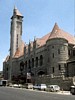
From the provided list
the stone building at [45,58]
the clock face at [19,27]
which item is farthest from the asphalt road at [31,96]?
the clock face at [19,27]

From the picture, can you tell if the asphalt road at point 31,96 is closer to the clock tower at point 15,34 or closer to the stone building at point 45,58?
the stone building at point 45,58

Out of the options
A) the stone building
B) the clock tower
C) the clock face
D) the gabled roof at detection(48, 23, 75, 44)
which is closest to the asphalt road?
the stone building

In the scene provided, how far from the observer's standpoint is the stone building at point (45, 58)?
6994 centimetres

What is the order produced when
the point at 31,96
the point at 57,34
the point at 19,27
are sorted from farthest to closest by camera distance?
the point at 19,27, the point at 57,34, the point at 31,96

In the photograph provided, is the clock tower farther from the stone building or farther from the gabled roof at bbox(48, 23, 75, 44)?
the gabled roof at bbox(48, 23, 75, 44)

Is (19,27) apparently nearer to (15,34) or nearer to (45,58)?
(15,34)

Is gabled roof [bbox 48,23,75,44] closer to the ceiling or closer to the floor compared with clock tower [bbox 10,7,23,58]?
closer to the floor

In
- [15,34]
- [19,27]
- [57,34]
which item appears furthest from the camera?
[19,27]

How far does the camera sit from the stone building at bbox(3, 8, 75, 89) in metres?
69.9

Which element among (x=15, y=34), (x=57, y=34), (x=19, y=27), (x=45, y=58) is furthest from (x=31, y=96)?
(x=19, y=27)

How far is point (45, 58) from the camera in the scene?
77.0m

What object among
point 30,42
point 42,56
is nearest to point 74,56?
point 42,56

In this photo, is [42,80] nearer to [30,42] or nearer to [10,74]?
[30,42]

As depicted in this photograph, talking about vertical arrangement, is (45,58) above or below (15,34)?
below
